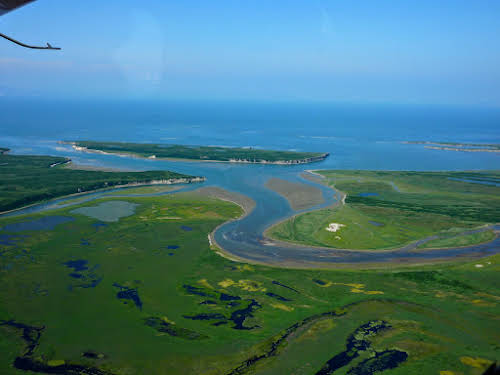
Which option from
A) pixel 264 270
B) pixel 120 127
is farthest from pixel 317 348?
pixel 120 127

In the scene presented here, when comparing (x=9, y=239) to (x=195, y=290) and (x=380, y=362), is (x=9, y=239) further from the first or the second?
(x=380, y=362)

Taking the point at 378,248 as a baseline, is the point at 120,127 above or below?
above

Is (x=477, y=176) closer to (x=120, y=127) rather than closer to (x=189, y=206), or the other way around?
(x=189, y=206)

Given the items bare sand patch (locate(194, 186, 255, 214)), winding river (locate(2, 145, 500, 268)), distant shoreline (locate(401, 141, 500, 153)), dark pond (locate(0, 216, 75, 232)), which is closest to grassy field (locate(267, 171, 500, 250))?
winding river (locate(2, 145, 500, 268))

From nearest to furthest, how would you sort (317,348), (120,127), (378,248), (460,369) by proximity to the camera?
(460,369) < (317,348) < (378,248) < (120,127)

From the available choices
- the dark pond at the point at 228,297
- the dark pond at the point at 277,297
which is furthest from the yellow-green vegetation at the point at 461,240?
the dark pond at the point at 228,297

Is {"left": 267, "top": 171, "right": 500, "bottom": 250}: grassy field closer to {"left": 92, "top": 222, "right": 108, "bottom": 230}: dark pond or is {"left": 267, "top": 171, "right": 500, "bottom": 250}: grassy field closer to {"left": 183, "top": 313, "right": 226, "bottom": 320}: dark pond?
{"left": 183, "top": 313, "right": 226, "bottom": 320}: dark pond

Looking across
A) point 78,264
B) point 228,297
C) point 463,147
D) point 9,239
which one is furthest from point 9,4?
point 463,147
